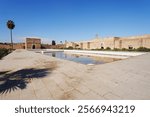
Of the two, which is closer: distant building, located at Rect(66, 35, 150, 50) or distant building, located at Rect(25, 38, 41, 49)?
distant building, located at Rect(66, 35, 150, 50)

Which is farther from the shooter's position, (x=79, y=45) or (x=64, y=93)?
(x=79, y=45)

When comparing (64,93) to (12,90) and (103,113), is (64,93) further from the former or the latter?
(12,90)

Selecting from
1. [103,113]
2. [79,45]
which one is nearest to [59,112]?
[103,113]

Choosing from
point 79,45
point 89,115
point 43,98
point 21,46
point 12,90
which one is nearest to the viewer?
point 89,115

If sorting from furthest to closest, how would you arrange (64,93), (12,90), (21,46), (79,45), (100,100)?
1. (21,46)
2. (79,45)
3. (12,90)
4. (64,93)
5. (100,100)

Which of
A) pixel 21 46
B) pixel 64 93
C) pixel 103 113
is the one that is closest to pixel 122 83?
pixel 103 113

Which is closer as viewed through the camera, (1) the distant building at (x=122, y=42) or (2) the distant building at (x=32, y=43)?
(1) the distant building at (x=122, y=42)

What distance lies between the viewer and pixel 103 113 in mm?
2492

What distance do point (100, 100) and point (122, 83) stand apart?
1.41m

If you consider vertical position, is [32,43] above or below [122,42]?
above

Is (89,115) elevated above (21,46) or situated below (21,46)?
below

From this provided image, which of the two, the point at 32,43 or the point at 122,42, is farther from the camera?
the point at 32,43

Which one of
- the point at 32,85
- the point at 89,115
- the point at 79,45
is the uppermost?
the point at 79,45

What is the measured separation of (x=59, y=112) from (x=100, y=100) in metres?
1.04
